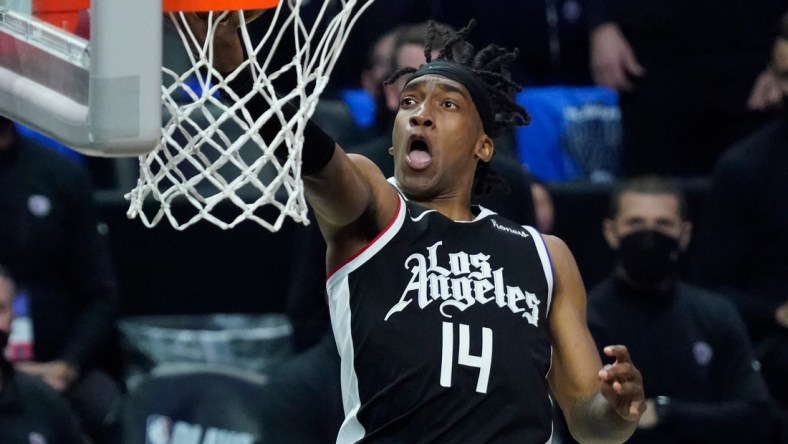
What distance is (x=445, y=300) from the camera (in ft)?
13.4

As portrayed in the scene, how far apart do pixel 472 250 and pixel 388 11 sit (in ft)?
10.2

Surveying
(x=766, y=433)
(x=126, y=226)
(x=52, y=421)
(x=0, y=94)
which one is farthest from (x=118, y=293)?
(x=0, y=94)

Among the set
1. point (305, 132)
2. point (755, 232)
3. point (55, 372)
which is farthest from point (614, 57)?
point (305, 132)

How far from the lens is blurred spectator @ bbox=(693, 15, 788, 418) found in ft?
21.0

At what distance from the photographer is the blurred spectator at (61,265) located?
19.7 ft

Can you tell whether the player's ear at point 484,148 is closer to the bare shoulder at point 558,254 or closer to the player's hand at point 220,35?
the bare shoulder at point 558,254

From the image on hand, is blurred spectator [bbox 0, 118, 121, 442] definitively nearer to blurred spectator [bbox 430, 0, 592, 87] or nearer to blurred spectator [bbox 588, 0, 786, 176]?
blurred spectator [bbox 430, 0, 592, 87]

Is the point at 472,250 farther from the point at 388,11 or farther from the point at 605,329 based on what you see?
the point at 388,11

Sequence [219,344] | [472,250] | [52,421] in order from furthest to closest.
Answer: [219,344] → [52,421] → [472,250]

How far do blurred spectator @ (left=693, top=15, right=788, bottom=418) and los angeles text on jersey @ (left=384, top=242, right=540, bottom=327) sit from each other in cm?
244

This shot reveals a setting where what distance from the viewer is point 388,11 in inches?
281

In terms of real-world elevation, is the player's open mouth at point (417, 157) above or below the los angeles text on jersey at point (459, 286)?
above

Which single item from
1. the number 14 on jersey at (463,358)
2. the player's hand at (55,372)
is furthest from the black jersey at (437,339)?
the player's hand at (55,372)

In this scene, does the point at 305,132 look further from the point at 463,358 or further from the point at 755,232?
the point at 755,232
